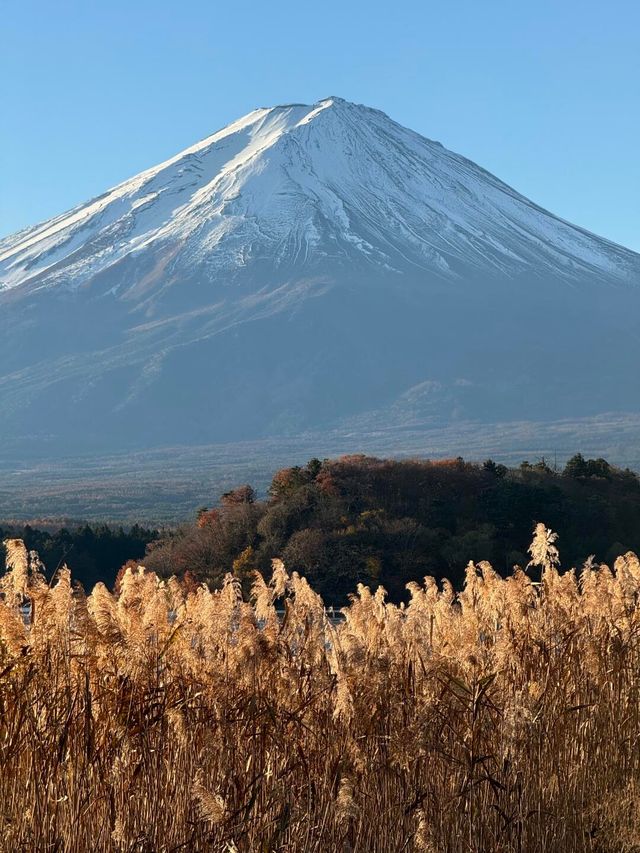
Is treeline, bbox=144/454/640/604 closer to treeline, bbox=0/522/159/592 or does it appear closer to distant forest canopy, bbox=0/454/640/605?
distant forest canopy, bbox=0/454/640/605

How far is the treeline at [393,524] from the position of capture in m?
20.1

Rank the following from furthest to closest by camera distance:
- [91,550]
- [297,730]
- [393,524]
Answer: [91,550] < [393,524] < [297,730]

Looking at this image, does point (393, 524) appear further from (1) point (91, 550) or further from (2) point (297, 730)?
(2) point (297, 730)

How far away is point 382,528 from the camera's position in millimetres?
20719

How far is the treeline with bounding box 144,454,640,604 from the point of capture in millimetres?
20094

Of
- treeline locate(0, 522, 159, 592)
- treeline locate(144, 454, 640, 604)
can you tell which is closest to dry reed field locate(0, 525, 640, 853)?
treeline locate(144, 454, 640, 604)

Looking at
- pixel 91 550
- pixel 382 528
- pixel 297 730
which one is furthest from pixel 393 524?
pixel 297 730

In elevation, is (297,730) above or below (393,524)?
above

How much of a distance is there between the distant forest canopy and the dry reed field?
1250 centimetres

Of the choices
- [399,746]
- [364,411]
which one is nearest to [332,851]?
[399,746]

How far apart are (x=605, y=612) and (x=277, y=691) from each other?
8.25 ft

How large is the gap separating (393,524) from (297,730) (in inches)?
597

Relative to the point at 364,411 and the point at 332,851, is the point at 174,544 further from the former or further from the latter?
the point at 364,411

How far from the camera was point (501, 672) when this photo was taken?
615 centimetres
